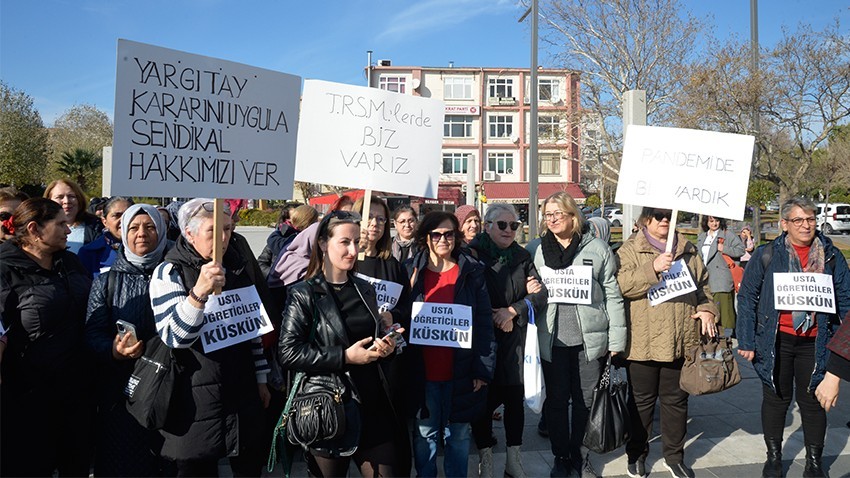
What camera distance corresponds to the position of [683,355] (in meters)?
4.46

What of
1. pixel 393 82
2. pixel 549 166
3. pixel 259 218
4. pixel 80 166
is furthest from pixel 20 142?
pixel 549 166

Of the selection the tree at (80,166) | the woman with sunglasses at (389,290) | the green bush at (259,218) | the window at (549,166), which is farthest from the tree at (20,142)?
the window at (549,166)

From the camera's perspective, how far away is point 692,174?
→ 4.42 m

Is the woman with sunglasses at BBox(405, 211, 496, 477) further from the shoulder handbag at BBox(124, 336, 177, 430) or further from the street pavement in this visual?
the shoulder handbag at BBox(124, 336, 177, 430)

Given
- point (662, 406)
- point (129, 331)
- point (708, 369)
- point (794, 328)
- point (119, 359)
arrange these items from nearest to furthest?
1. point (129, 331)
2. point (119, 359)
3. point (708, 369)
4. point (794, 328)
5. point (662, 406)

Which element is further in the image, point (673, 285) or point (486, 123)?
point (486, 123)

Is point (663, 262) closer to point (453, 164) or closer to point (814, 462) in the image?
point (814, 462)

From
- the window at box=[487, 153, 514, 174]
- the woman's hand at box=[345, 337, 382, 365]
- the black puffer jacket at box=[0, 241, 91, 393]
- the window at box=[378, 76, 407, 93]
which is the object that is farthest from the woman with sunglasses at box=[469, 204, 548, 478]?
the window at box=[378, 76, 407, 93]

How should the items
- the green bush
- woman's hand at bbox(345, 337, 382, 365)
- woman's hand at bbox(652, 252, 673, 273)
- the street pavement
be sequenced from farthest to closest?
the green bush, the street pavement, woman's hand at bbox(652, 252, 673, 273), woman's hand at bbox(345, 337, 382, 365)

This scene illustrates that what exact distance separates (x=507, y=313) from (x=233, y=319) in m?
1.87

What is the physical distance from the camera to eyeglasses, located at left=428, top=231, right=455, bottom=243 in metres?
3.91

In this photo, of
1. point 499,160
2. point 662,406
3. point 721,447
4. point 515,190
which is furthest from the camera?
point 499,160

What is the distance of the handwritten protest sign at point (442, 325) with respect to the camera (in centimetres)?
381

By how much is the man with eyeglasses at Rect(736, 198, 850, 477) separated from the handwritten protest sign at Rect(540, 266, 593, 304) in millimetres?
1285
